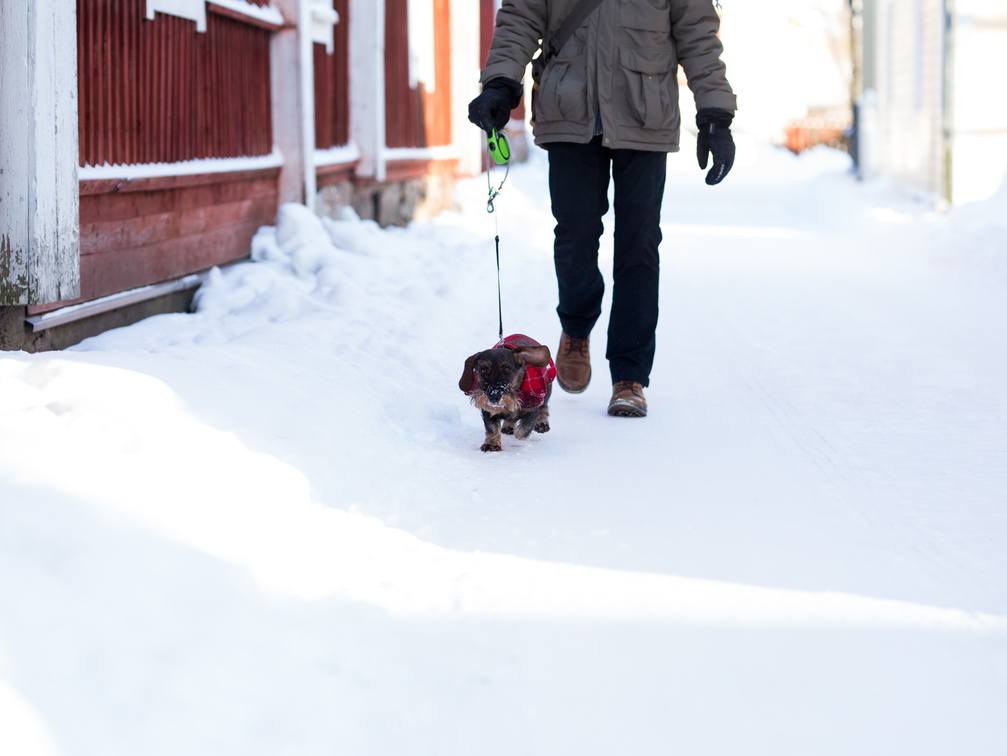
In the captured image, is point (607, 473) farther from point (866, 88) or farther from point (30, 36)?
point (866, 88)

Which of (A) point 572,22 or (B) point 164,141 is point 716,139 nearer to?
(A) point 572,22

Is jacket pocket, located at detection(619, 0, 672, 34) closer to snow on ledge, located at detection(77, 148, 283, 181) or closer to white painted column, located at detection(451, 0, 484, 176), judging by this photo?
snow on ledge, located at detection(77, 148, 283, 181)

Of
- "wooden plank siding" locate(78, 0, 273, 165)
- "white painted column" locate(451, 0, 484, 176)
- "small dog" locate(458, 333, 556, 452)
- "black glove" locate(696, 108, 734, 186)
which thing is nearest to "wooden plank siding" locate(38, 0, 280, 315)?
"wooden plank siding" locate(78, 0, 273, 165)

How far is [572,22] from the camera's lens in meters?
4.54

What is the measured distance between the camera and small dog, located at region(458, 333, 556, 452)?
393 centimetres

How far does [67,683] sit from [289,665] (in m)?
0.41

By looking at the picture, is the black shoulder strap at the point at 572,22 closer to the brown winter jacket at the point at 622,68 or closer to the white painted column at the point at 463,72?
the brown winter jacket at the point at 622,68

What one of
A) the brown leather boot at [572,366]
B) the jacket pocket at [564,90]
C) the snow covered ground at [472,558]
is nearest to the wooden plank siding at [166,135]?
the snow covered ground at [472,558]

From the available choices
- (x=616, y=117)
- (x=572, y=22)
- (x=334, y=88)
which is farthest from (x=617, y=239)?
(x=334, y=88)

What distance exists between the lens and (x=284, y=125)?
7680 millimetres

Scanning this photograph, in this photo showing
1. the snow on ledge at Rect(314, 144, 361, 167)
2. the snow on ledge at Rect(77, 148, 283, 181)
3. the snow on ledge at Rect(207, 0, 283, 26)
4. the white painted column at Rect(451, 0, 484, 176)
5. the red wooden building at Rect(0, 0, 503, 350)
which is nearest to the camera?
the red wooden building at Rect(0, 0, 503, 350)

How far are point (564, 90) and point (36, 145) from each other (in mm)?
1877

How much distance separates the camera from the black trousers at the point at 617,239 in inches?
181

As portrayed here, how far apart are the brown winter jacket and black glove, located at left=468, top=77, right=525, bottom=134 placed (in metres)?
0.03
